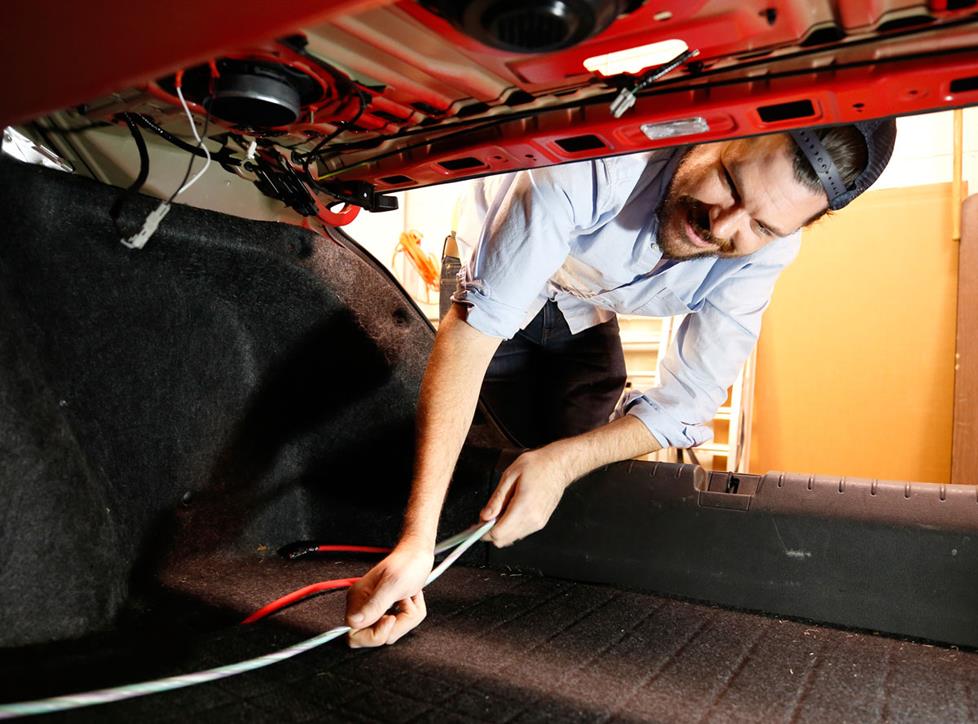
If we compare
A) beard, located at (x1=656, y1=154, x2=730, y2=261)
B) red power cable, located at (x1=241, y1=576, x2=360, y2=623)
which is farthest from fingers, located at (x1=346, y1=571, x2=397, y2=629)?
beard, located at (x1=656, y1=154, x2=730, y2=261)

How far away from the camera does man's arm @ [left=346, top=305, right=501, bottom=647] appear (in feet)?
2.26

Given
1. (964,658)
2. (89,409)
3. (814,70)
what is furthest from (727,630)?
(89,409)

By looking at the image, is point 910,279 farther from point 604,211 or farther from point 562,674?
point 562,674

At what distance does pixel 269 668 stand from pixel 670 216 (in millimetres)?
734

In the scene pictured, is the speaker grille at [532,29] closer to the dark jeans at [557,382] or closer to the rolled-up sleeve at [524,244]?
the rolled-up sleeve at [524,244]

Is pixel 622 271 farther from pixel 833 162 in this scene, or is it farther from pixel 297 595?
pixel 297 595

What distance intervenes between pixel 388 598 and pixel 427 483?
0.15m

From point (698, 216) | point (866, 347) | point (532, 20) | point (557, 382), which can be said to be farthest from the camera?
point (866, 347)

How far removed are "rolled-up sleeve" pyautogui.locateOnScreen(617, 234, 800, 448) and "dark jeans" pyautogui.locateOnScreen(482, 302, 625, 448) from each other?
0.90ft

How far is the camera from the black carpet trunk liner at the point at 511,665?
0.57 metres

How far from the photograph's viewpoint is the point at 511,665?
0.67 meters

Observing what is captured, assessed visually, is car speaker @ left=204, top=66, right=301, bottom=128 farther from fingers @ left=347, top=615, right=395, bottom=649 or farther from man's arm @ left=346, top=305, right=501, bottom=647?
fingers @ left=347, top=615, right=395, bottom=649

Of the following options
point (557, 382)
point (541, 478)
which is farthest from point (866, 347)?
point (541, 478)

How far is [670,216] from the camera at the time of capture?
3.03ft
